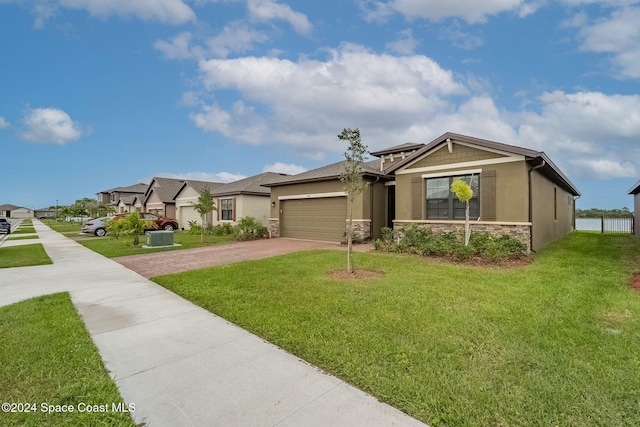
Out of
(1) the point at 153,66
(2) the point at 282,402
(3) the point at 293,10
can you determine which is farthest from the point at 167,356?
(1) the point at 153,66

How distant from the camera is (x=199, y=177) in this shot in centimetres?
3475

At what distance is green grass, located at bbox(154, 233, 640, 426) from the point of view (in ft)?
8.30

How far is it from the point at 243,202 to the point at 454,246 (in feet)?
47.4

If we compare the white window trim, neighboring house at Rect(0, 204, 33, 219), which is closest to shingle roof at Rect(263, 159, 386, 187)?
the white window trim

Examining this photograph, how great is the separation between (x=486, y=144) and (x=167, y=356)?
11.0 meters

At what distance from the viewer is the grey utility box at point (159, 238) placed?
14055 mm

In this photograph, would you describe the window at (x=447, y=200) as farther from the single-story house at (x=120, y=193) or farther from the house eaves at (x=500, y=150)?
the single-story house at (x=120, y=193)

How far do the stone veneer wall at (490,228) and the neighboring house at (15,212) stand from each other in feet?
412

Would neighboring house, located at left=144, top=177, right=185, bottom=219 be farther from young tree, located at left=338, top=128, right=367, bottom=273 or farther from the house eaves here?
young tree, located at left=338, top=128, right=367, bottom=273

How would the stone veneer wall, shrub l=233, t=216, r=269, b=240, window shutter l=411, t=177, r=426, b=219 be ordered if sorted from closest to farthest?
the stone veneer wall
window shutter l=411, t=177, r=426, b=219
shrub l=233, t=216, r=269, b=240

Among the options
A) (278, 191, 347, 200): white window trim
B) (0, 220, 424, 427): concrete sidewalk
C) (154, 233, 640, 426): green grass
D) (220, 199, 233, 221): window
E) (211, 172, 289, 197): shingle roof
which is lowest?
(0, 220, 424, 427): concrete sidewalk

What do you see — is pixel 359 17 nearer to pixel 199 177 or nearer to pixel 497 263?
pixel 497 263

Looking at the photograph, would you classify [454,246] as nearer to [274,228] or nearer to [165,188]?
[274,228]

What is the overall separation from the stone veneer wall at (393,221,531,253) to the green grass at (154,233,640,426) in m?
2.39
